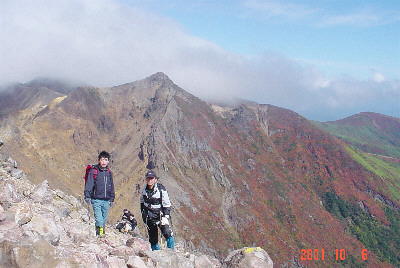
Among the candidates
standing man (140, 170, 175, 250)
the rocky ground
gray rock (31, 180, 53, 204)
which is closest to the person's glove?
standing man (140, 170, 175, 250)

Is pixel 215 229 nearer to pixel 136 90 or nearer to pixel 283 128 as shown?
pixel 136 90

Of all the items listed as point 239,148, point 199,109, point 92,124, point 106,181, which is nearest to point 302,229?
point 239,148

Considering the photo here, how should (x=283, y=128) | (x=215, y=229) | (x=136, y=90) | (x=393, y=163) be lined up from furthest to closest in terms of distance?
(x=393, y=163) < (x=283, y=128) < (x=136, y=90) < (x=215, y=229)

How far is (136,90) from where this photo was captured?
305ft

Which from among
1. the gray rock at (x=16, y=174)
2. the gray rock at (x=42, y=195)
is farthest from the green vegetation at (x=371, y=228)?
the gray rock at (x=42, y=195)

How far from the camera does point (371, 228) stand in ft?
328

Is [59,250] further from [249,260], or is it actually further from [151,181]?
[249,260]

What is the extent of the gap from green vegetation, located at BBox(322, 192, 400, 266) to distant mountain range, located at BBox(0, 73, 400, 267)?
398 millimetres

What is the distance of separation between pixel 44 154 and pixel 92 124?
18.8 m

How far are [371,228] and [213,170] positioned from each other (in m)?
65.0

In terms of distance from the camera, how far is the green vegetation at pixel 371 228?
93.2 m

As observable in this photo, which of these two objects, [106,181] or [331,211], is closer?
[106,181]

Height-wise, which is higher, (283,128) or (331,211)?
(283,128)
